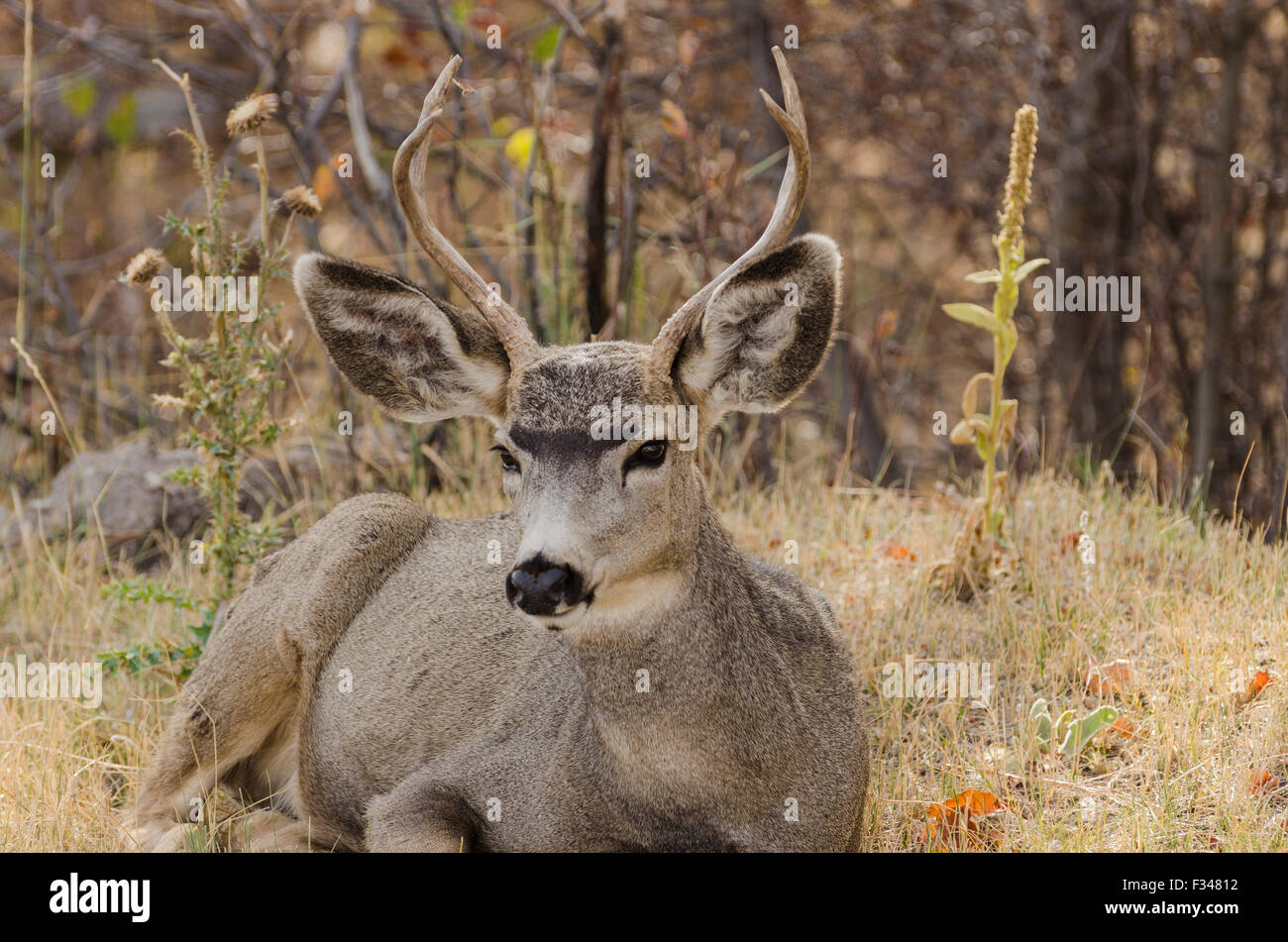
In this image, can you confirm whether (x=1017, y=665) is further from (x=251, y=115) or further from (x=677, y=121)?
(x=677, y=121)

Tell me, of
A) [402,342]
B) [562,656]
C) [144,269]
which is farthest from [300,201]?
[562,656]

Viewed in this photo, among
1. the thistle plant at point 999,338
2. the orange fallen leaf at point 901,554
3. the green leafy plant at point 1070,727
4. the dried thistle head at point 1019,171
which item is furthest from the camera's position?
the orange fallen leaf at point 901,554

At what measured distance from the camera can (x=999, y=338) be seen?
5.72m

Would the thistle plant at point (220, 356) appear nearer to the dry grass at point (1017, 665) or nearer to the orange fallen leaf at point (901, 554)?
the dry grass at point (1017, 665)

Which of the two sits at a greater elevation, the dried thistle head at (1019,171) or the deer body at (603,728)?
the dried thistle head at (1019,171)

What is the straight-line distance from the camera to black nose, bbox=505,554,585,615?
365 centimetres

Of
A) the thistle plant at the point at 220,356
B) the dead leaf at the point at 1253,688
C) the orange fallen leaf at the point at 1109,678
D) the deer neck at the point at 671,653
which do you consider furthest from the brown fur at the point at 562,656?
the dead leaf at the point at 1253,688

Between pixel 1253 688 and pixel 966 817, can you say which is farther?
pixel 1253 688

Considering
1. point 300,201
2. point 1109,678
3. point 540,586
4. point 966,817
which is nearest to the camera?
Answer: point 540,586

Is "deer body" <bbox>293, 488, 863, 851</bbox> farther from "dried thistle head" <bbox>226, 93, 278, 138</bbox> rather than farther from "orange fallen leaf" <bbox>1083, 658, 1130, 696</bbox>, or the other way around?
"dried thistle head" <bbox>226, 93, 278, 138</bbox>

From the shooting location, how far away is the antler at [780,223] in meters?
4.09

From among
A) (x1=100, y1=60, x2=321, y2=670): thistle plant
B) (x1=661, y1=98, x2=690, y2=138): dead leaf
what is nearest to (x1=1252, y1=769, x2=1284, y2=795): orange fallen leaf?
(x1=100, y1=60, x2=321, y2=670): thistle plant

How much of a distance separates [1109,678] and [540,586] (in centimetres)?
239

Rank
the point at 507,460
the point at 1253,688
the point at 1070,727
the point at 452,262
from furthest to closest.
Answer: the point at 1253,688 → the point at 1070,727 → the point at 452,262 → the point at 507,460
